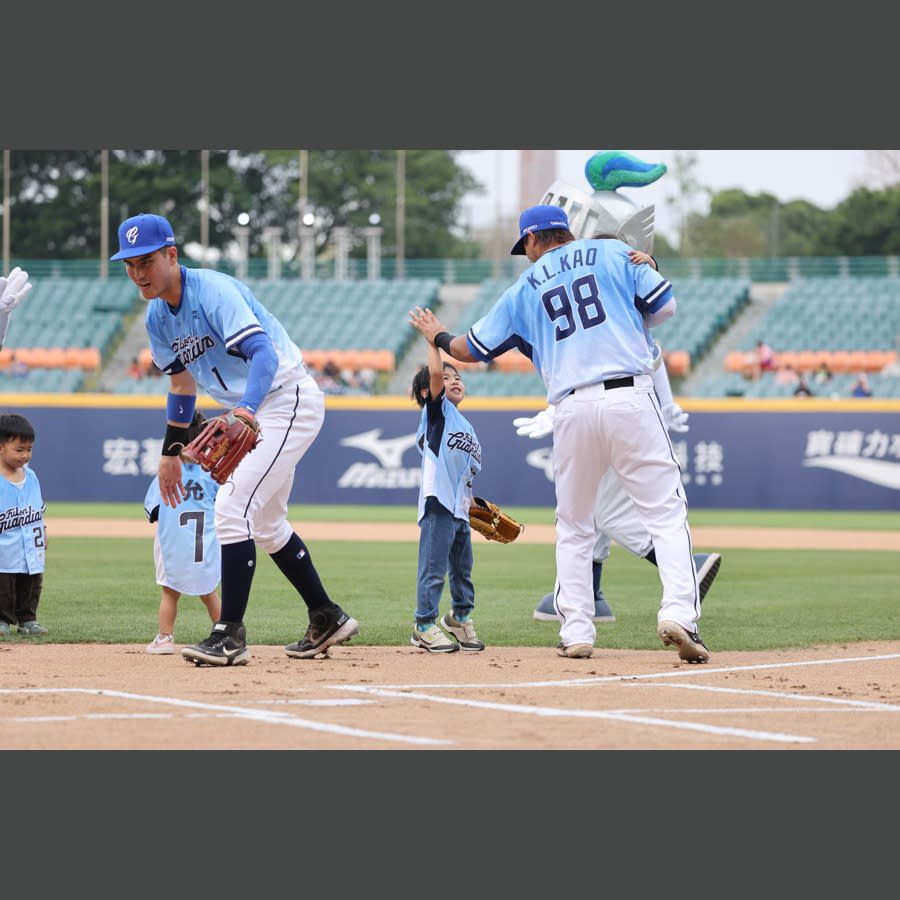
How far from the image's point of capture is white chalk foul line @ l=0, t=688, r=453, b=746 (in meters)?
4.87

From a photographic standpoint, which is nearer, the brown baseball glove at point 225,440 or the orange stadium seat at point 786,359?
the brown baseball glove at point 225,440

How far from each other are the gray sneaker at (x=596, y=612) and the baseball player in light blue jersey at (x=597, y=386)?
1.87 meters

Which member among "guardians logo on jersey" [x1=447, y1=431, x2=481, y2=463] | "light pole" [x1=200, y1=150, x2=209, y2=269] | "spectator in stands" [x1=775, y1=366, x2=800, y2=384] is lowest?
"spectator in stands" [x1=775, y1=366, x2=800, y2=384]

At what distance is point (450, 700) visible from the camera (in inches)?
228

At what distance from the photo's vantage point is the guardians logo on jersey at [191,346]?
6.96m

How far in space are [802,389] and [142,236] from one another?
2044cm

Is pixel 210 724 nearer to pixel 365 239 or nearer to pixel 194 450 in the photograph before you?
pixel 194 450

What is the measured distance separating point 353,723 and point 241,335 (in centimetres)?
219

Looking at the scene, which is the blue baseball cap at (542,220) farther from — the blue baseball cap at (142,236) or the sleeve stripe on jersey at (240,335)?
the blue baseball cap at (142,236)

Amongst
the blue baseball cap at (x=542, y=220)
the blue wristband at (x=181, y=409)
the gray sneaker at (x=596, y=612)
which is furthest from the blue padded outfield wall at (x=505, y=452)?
the blue wristband at (x=181, y=409)

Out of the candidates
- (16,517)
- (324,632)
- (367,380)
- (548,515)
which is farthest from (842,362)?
(324,632)

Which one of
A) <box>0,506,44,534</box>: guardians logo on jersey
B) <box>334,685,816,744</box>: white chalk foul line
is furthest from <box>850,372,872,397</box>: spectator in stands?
<box>334,685,816,744</box>: white chalk foul line

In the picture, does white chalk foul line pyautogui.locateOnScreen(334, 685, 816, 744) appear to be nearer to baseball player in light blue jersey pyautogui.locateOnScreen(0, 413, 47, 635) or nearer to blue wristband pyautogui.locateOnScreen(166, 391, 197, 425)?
blue wristband pyautogui.locateOnScreen(166, 391, 197, 425)

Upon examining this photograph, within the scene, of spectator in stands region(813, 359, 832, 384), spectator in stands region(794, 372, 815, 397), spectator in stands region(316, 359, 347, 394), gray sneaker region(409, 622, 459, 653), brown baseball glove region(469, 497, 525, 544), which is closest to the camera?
gray sneaker region(409, 622, 459, 653)
